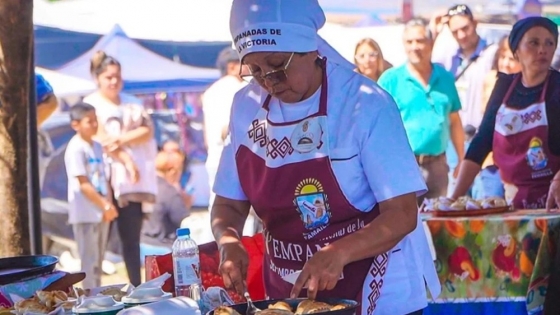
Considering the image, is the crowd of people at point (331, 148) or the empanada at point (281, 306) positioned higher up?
the crowd of people at point (331, 148)

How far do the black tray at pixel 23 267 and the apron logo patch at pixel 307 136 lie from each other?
92 cm

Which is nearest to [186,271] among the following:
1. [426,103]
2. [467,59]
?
[426,103]

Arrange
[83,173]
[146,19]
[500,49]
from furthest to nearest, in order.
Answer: [146,19], [500,49], [83,173]


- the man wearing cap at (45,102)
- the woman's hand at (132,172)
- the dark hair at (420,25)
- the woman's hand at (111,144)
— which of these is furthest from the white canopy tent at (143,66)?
the dark hair at (420,25)

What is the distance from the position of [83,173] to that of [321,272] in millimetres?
5435

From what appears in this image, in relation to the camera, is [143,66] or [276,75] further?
[143,66]

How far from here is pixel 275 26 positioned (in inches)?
96.9

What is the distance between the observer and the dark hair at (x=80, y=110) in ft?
24.9

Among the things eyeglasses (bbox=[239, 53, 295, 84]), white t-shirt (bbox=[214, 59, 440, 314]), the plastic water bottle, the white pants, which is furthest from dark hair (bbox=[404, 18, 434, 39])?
eyeglasses (bbox=[239, 53, 295, 84])

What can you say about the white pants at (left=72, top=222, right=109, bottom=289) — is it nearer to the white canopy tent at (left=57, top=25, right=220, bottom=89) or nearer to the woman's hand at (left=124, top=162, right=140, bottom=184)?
the woman's hand at (left=124, top=162, right=140, bottom=184)

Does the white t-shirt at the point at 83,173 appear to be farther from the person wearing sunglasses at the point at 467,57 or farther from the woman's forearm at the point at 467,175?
the woman's forearm at the point at 467,175

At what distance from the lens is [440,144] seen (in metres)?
7.37

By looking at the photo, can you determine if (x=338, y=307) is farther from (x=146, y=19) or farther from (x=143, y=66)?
(x=146, y=19)

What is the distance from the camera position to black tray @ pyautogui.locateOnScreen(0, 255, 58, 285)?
115 inches
